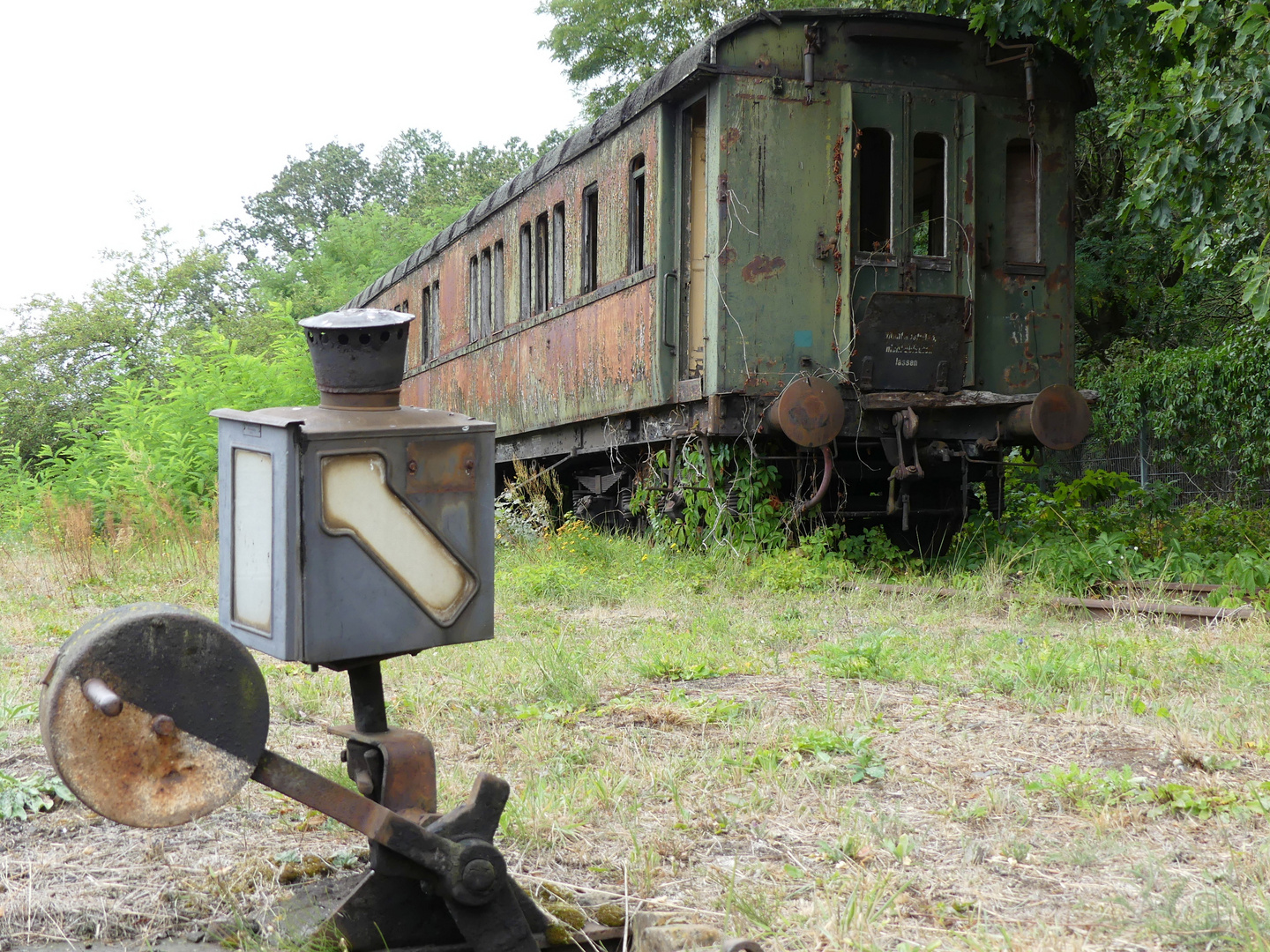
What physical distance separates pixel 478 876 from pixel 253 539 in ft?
2.49

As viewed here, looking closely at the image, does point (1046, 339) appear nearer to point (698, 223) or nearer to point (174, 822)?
point (698, 223)

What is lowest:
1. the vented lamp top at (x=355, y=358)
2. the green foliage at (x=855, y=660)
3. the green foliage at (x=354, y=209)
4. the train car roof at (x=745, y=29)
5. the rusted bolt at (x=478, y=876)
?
the green foliage at (x=855, y=660)

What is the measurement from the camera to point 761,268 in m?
8.41

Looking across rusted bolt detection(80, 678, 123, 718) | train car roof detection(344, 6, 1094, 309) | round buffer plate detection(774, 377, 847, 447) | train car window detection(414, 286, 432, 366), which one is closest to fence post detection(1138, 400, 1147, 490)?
train car roof detection(344, 6, 1094, 309)

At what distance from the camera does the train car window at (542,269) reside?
11.7 metres

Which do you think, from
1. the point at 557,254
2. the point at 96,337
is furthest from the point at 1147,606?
the point at 96,337

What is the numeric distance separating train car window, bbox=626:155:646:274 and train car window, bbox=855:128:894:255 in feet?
5.85

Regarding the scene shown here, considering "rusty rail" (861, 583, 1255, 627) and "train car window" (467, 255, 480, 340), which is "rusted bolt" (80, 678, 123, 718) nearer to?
"rusty rail" (861, 583, 1255, 627)

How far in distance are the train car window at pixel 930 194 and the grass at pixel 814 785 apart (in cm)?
406

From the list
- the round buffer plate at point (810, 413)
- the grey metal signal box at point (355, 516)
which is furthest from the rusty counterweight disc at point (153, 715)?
the round buffer plate at point (810, 413)

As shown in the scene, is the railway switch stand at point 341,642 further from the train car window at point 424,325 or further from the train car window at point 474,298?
the train car window at point 424,325

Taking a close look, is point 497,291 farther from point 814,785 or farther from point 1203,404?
point 814,785

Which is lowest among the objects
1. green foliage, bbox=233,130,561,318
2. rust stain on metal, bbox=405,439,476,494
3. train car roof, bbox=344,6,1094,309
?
rust stain on metal, bbox=405,439,476,494

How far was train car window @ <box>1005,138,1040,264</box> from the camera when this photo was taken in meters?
9.15
